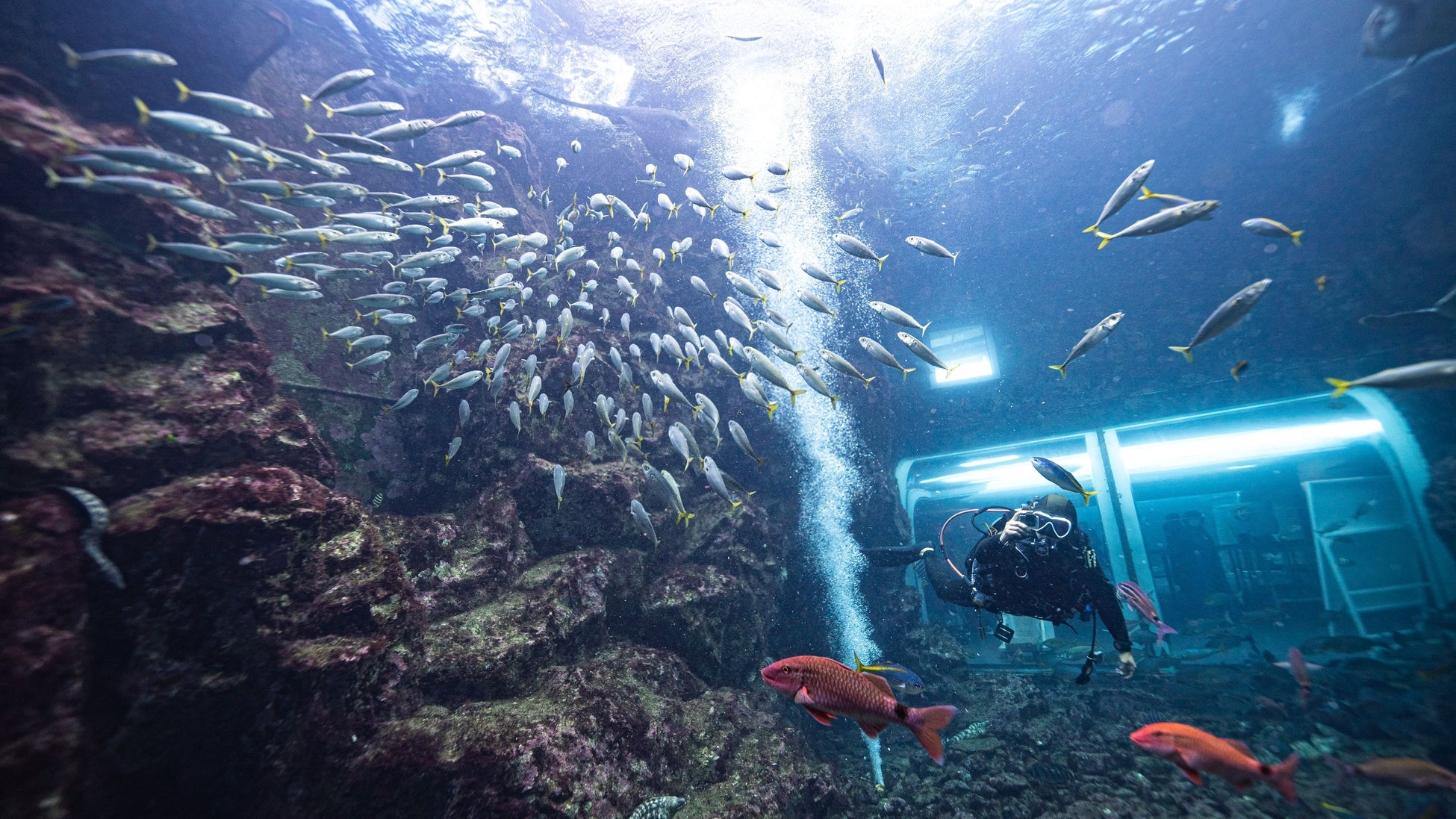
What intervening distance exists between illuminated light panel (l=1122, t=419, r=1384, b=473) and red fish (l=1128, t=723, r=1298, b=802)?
10.1m

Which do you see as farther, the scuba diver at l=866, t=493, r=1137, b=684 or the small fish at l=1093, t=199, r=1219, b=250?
the scuba diver at l=866, t=493, r=1137, b=684

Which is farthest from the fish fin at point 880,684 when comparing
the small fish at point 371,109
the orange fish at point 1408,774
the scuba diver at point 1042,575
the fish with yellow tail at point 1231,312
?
the small fish at point 371,109

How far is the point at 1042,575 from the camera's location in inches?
221

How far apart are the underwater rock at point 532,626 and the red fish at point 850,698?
3.37 m

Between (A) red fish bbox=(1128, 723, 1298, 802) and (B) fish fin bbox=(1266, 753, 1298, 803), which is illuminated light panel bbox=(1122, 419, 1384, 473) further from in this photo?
(A) red fish bbox=(1128, 723, 1298, 802)

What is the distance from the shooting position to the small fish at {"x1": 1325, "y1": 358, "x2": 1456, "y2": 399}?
342cm

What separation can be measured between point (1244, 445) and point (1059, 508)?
8.43 meters

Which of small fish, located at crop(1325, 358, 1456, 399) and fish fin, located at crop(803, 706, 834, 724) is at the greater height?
small fish, located at crop(1325, 358, 1456, 399)

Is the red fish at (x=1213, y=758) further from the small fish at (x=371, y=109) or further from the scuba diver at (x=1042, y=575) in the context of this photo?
the small fish at (x=371, y=109)

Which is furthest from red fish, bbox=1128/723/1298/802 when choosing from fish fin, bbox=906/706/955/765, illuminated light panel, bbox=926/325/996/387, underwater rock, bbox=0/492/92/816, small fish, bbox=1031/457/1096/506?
illuminated light panel, bbox=926/325/996/387

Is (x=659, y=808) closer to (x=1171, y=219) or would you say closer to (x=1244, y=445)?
(x=1171, y=219)

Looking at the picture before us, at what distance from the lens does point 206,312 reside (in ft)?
15.5

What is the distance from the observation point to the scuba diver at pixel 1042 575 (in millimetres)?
5262

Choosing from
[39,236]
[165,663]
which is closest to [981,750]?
[165,663]
